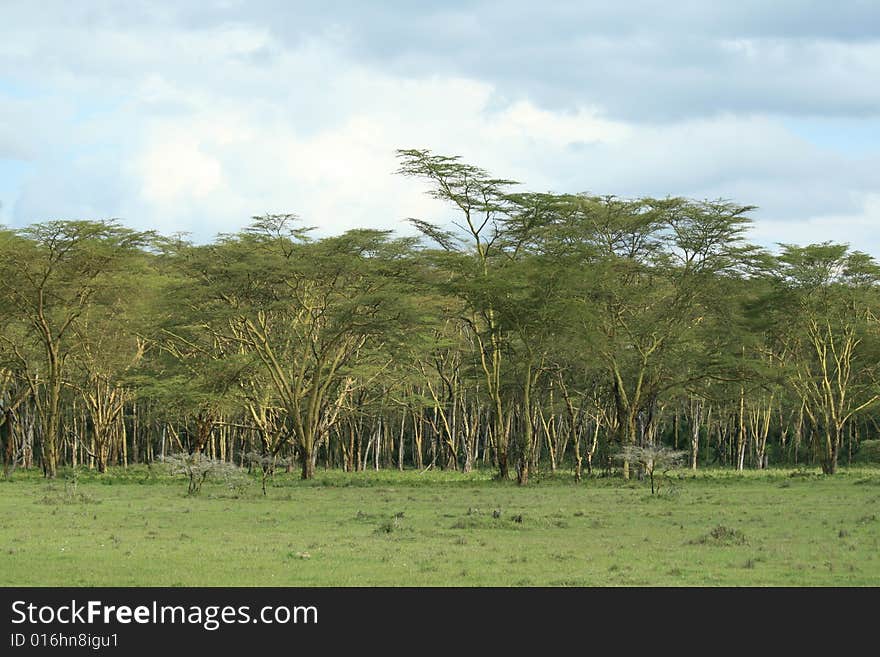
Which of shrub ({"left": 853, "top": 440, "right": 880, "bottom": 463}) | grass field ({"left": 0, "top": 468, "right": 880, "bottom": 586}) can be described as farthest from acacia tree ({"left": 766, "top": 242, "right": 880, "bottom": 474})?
shrub ({"left": 853, "top": 440, "right": 880, "bottom": 463})

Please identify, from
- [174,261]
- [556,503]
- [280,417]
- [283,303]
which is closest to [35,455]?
[280,417]

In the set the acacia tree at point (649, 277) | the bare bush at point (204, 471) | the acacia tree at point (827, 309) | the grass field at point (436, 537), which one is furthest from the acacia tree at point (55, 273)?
the acacia tree at point (827, 309)

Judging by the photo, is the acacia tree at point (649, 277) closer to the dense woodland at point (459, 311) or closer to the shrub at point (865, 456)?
the dense woodland at point (459, 311)

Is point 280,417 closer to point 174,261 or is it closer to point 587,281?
point 174,261

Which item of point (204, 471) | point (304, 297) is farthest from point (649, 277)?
point (204, 471)

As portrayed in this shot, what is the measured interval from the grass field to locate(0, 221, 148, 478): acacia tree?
26.6 feet

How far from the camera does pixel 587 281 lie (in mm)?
41719

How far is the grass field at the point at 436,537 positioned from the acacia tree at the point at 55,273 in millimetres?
8122

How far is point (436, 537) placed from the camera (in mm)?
21875

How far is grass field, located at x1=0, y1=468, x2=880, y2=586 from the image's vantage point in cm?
1641

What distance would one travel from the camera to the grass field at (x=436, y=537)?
16406 mm

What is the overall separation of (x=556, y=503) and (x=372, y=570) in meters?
15.2

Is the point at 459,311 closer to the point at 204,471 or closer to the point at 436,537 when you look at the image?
the point at 204,471
